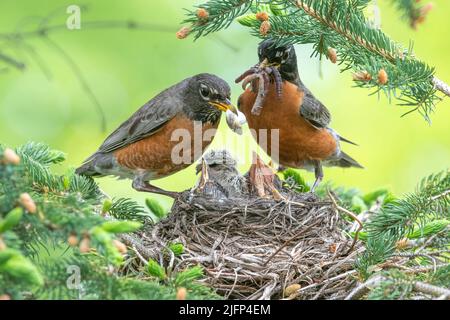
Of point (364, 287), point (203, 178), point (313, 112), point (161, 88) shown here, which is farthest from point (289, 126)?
point (364, 287)

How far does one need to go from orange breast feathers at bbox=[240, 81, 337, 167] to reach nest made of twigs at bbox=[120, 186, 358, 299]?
2.66ft

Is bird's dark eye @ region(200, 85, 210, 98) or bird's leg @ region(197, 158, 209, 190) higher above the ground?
bird's dark eye @ region(200, 85, 210, 98)

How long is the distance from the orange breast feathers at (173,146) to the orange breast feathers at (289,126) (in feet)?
1.51

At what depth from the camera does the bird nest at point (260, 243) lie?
3.28 meters

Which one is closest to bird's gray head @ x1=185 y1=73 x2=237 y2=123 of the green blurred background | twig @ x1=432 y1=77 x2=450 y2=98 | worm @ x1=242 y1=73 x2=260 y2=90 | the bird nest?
worm @ x1=242 y1=73 x2=260 y2=90

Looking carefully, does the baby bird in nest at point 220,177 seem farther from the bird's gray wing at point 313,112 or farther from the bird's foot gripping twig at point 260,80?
the bird's gray wing at point 313,112

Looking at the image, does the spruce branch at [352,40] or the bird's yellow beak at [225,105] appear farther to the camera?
the bird's yellow beak at [225,105]

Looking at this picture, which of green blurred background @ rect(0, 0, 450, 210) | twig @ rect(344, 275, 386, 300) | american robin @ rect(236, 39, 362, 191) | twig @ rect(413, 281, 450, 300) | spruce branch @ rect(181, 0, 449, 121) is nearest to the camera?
twig @ rect(413, 281, 450, 300)

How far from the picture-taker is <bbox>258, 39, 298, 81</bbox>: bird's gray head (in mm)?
4688

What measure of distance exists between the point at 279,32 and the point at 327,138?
7.73ft

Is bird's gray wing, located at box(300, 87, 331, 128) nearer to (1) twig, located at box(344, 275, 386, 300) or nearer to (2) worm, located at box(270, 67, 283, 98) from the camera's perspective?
(2) worm, located at box(270, 67, 283, 98)

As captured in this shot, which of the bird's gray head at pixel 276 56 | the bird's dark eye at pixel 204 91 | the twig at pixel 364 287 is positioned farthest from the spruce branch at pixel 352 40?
the bird's dark eye at pixel 204 91
